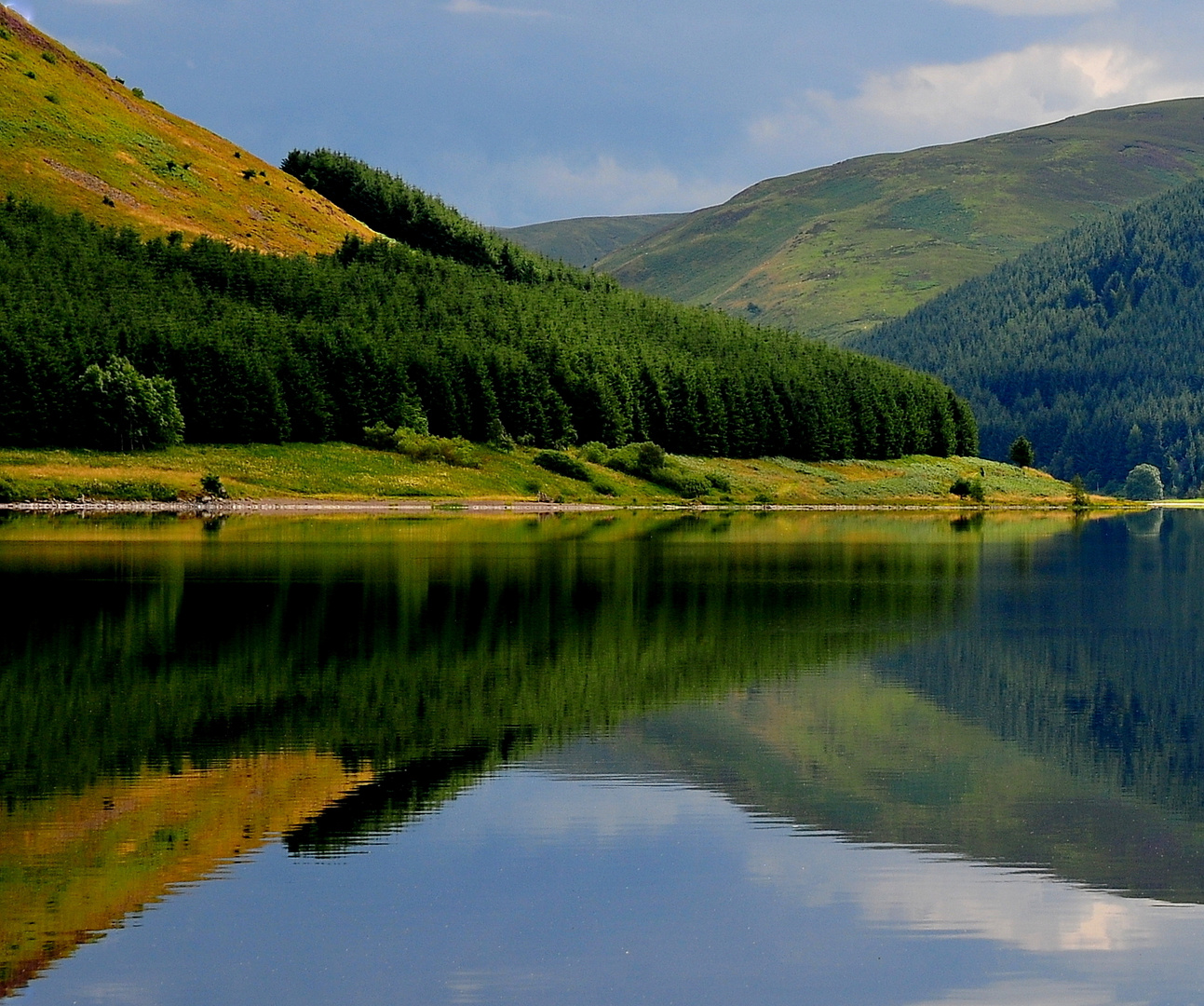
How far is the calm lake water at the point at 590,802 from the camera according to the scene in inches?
742

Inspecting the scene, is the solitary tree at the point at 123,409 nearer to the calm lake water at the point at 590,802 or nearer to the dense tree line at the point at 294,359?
the dense tree line at the point at 294,359

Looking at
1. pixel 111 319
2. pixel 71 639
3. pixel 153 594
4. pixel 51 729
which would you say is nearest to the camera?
pixel 51 729

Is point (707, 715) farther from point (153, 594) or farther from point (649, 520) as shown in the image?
point (649, 520)

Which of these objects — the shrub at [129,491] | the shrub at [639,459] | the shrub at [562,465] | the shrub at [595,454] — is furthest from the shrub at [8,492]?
the shrub at [639,459]

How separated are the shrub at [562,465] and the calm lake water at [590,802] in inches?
4439

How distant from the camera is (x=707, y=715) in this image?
3500 centimetres

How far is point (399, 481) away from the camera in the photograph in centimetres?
15650

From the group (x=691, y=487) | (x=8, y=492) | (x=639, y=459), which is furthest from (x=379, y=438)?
(x=8, y=492)

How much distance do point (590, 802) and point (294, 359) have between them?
14083 cm

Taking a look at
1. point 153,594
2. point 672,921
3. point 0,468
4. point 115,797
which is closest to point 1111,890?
point 672,921

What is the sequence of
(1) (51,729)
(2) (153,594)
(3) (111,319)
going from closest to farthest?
1. (1) (51,729)
2. (2) (153,594)
3. (3) (111,319)

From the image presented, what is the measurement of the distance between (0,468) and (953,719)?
377ft

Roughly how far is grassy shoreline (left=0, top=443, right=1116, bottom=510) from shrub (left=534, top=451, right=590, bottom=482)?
0.69 metres

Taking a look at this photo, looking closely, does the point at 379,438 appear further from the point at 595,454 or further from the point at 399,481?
the point at 595,454
